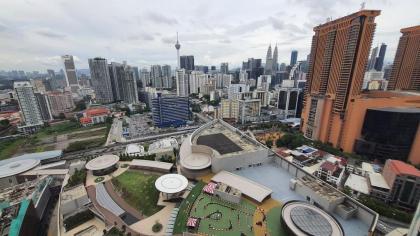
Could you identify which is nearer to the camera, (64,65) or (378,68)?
(64,65)

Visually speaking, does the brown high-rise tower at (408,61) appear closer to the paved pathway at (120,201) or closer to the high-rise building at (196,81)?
the paved pathway at (120,201)

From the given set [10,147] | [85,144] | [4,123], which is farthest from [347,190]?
[4,123]

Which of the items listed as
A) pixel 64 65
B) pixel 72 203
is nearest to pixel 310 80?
pixel 72 203

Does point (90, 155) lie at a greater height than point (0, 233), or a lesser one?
lesser

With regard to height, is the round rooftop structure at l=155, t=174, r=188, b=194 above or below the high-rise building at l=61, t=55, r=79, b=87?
below

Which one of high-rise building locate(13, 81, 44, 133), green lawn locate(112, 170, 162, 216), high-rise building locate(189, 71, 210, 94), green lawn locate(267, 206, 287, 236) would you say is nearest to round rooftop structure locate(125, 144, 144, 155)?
green lawn locate(112, 170, 162, 216)

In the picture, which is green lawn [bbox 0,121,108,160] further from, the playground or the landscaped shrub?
the playground

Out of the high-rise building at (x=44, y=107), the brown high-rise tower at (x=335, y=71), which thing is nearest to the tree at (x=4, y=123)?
the high-rise building at (x=44, y=107)

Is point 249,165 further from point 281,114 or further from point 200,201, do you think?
point 281,114
